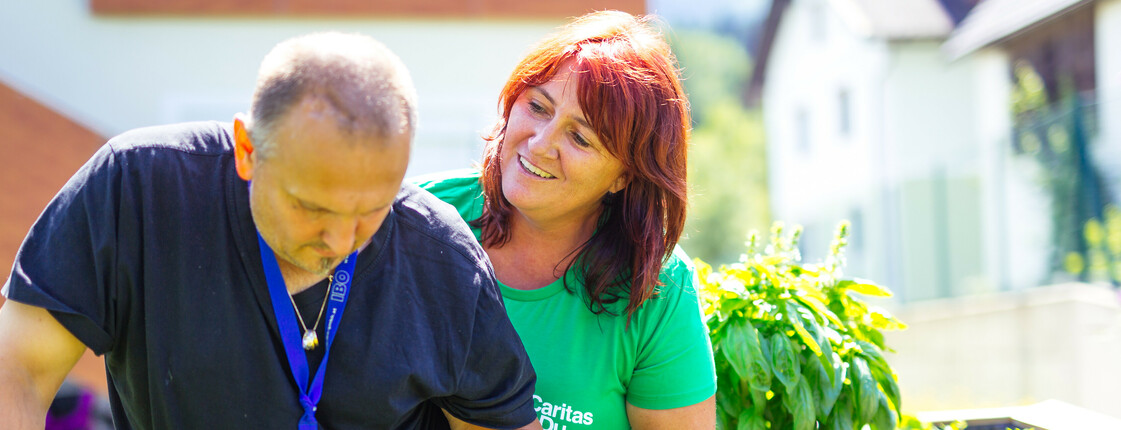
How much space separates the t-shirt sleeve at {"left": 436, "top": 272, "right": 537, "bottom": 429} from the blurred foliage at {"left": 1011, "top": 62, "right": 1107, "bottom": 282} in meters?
7.45

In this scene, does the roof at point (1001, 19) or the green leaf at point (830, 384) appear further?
the roof at point (1001, 19)

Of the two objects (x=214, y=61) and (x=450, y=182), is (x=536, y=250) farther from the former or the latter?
(x=214, y=61)

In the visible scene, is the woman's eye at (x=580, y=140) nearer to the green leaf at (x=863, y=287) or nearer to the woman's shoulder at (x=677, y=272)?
the woman's shoulder at (x=677, y=272)

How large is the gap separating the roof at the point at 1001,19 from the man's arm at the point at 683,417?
1097 centimetres

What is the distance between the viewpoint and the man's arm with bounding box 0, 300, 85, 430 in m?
1.53

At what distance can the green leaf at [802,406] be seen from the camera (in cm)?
266

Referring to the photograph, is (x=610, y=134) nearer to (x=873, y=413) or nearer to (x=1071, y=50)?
(x=873, y=413)

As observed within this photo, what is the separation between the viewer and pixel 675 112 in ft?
8.55

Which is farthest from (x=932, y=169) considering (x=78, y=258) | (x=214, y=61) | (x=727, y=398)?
(x=78, y=258)

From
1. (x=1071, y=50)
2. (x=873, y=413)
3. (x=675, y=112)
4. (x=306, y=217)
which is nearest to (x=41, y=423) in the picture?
(x=306, y=217)

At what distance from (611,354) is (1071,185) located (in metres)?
8.09

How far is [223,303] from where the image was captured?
1.72 m

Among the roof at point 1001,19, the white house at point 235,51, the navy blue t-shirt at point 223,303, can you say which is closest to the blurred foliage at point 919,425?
the navy blue t-shirt at point 223,303

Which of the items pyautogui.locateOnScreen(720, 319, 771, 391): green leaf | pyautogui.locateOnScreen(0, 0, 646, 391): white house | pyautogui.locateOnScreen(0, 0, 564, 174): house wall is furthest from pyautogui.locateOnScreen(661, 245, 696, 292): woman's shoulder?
pyautogui.locateOnScreen(0, 0, 564, 174): house wall
